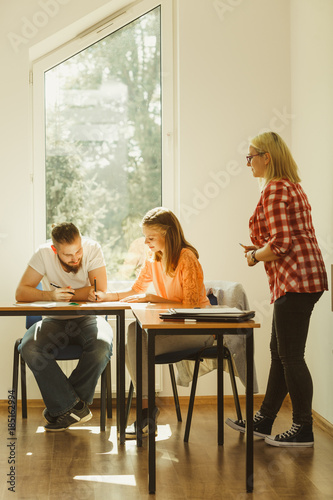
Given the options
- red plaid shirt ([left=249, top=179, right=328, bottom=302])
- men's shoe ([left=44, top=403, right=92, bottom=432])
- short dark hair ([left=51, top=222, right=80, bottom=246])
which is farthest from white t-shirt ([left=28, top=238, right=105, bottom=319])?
red plaid shirt ([left=249, top=179, right=328, bottom=302])

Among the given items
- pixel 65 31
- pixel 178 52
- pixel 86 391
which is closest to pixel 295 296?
pixel 86 391

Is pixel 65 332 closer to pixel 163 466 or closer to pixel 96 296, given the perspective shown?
pixel 96 296

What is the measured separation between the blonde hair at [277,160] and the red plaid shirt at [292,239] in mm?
56

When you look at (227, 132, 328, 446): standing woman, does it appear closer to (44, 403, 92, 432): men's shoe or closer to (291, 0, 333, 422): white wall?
(291, 0, 333, 422): white wall

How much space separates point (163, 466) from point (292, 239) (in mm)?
1205

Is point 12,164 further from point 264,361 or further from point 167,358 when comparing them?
point 264,361

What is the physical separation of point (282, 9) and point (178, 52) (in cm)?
75

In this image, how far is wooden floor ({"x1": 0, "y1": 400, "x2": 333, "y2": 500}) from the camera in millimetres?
2543

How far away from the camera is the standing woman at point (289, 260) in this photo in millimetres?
3049

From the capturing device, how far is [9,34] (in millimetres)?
4188

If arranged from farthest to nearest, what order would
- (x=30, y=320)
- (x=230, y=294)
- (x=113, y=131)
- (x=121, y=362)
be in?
(x=113, y=131) < (x=30, y=320) < (x=230, y=294) < (x=121, y=362)

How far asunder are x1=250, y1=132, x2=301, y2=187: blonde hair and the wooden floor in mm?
1321

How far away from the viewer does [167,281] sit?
3486mm

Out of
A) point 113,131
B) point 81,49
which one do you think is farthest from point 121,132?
point 81,49
